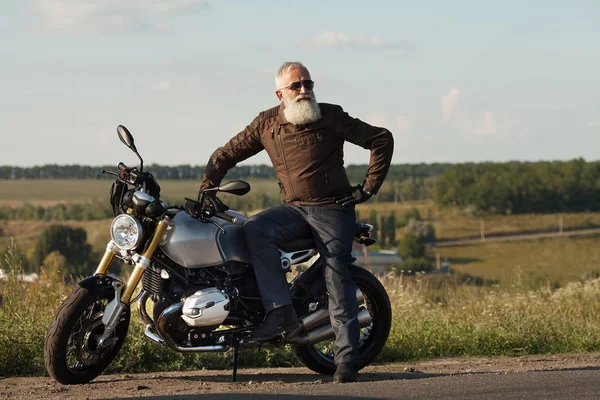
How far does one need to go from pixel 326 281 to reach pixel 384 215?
105749 millimetres

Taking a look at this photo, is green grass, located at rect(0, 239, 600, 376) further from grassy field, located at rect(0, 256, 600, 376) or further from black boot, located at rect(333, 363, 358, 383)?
black boot, located at rect(333, 363, 358, 383)

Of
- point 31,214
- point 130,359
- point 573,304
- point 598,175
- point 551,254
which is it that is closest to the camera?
point 130,359

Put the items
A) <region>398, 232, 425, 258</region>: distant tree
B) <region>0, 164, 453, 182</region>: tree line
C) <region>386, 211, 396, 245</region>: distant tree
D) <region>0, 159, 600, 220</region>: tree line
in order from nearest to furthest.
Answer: <region>0, 164, 453, 182</region>: tree line → <region>398, 232, 425, 258</region>: distant tree → <region>386, 211, 396, 245</region>: distant tree → <region>0, 159, 600, 220</region>: tree line

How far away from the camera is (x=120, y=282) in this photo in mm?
7457

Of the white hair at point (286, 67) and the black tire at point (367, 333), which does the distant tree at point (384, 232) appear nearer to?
the black tire at point (367, 333)

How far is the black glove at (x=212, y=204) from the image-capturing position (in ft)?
24.6

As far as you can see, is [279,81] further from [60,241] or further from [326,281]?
[60,241]

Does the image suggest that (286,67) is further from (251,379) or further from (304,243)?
(251,379)

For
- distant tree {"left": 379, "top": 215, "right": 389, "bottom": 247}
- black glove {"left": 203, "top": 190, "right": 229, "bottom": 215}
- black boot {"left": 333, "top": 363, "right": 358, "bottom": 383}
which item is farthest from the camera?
distant tree {"left": 379, "top": 215, "right": 389, "bottom": 247}

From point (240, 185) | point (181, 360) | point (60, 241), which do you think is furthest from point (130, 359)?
point (60, 241)

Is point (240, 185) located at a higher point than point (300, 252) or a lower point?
higher

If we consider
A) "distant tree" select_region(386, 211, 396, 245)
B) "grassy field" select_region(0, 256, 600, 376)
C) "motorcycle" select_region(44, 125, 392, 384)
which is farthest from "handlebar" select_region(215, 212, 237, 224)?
"distant tree" select_region(386, 211, 396, 245)

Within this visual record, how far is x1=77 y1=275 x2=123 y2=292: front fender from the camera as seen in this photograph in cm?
730

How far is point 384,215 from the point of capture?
372 feet
